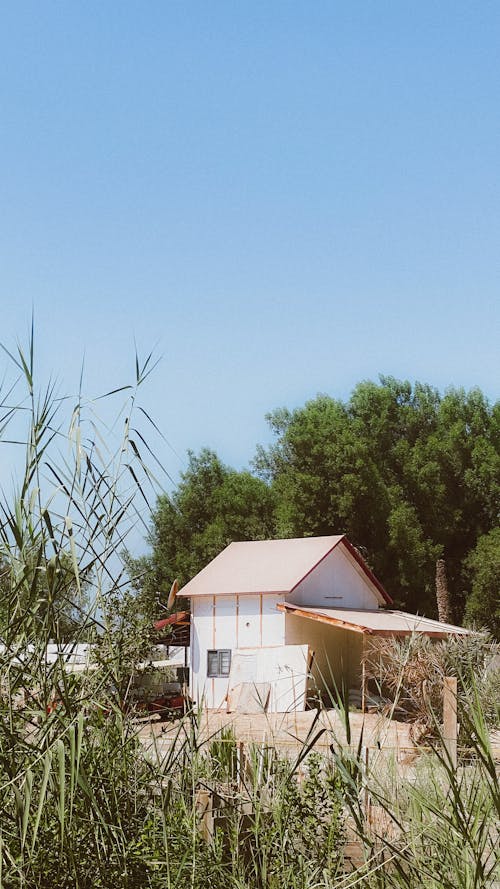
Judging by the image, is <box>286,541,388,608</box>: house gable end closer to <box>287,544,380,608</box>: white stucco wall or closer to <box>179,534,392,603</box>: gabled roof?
<box>287,544,380,608</box>: white stucco wall

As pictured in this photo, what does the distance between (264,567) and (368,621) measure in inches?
155

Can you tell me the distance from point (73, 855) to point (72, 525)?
1203mm

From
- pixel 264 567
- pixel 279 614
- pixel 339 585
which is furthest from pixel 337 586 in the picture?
pixel 279 614

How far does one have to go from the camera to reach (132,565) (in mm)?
4098

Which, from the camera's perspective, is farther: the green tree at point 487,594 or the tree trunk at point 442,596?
the green tree at point 487,594

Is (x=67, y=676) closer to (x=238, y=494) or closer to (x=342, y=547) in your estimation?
(x=342, y=547)

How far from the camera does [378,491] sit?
37.1 metres

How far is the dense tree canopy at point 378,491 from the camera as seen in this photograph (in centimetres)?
3641

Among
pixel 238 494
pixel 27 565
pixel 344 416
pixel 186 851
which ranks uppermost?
pixel 344 416

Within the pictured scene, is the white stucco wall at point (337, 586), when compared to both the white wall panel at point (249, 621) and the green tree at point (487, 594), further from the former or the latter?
the green tree at point (487, 594)

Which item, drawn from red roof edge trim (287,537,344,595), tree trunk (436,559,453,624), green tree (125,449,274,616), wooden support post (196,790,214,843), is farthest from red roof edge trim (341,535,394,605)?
wooden support post (196,790,214,843)

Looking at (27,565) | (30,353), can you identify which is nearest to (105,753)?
(27,565)

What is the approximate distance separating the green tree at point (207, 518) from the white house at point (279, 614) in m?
11.5

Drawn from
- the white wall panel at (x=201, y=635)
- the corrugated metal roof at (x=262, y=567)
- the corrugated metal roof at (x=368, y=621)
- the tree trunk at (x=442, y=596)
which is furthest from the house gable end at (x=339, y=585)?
the tree trunk at (x=442, y=596)
